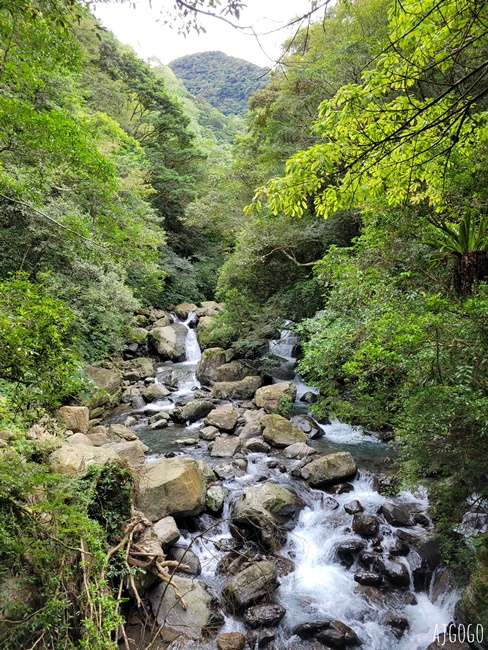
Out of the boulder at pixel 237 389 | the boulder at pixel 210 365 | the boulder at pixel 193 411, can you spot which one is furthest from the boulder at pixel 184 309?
the boulder at pixel 193 411

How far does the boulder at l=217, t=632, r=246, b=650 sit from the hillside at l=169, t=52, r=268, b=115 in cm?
5020

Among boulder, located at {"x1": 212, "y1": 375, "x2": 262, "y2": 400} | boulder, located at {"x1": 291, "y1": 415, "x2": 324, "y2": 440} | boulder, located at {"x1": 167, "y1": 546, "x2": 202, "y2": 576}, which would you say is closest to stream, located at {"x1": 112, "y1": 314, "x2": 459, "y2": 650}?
boulder, located at {"x1": 167, "y1": 546, "x2": 202, "y2": 576}

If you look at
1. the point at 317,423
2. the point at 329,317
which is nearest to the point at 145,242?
the point at 329,317

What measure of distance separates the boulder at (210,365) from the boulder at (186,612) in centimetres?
836

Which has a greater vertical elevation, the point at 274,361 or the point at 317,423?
the point at 274,361

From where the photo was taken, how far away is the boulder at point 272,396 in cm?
986

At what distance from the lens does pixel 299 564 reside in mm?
4922

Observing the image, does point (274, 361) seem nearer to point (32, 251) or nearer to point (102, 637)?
point (32, 251)

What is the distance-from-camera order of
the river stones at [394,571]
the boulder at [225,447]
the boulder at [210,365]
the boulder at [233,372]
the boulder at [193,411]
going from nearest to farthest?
the river stones at [394,571] → the boulder at [225,447] → the boulder at [193,411] → the boulder at [233,372] → the boulder at [210,365]

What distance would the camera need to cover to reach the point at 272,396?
396 inches

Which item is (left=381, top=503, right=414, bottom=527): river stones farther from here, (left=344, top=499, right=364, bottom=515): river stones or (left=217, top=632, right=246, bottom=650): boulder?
(left=217, top=632, right=246, bottom=650): boulder

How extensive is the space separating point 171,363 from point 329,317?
10.6 m

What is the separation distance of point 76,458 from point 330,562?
12.4ft

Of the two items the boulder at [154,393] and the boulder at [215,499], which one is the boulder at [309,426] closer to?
the boulder at [215,499]
